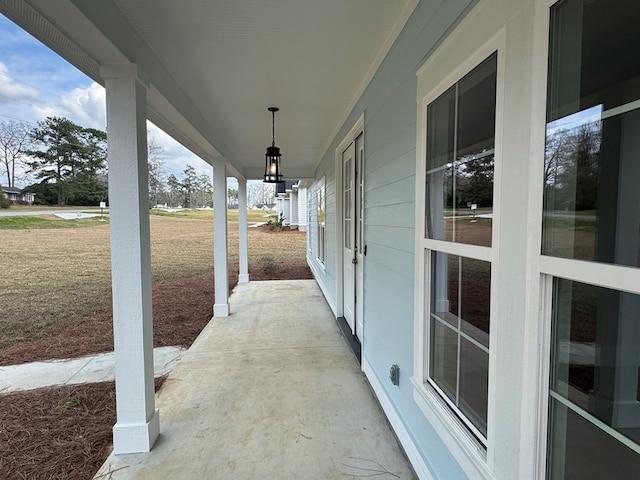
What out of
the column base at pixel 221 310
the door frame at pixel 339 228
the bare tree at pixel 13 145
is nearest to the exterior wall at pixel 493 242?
the door frame at pixel 339 228

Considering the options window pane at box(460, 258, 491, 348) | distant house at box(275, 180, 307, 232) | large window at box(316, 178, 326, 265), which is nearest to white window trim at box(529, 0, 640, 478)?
window pane at box(460, 258, 491, 348)

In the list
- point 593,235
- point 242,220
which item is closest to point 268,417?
point 593,235

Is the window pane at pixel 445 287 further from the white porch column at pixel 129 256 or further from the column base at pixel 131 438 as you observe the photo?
the column base at pixel 131 438

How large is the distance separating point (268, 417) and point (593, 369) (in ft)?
7.04

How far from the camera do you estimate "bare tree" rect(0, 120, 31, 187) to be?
5.75 m

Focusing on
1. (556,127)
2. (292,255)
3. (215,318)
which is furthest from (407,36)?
(292,255)

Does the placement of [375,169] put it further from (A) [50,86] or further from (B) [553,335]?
(A) [50,86]

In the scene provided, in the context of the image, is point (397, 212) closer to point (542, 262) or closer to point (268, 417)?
point (542, 262)

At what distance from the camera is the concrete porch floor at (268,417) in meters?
1.96

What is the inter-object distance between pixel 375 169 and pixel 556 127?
69.6 inches

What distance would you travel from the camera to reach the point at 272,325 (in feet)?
15.4

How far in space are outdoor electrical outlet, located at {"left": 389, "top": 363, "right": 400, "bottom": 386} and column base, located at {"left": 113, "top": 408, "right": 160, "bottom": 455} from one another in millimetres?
1601

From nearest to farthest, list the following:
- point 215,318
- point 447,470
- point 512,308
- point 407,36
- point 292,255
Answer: point 512,308 < point 447,470 < point 407,36 < point 215,318 < point 292,255

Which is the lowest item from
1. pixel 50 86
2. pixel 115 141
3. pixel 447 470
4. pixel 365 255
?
pixel 447 470
